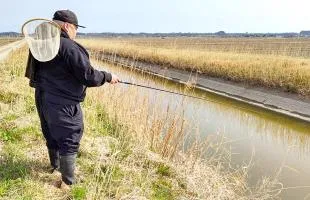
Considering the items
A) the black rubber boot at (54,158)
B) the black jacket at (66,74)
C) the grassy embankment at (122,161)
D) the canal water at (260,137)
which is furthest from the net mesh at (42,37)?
the canal water at (260,137)

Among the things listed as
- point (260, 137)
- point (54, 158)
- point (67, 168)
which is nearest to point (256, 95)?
point (260, 137)

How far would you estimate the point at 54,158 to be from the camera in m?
4.56

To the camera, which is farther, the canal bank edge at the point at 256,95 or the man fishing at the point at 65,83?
the canal bank edge at the point at 256,95

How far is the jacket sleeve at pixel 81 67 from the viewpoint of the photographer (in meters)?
3.87

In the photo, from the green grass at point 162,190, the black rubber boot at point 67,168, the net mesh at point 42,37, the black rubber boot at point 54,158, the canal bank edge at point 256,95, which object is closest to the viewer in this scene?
the net mesh at point 42,37

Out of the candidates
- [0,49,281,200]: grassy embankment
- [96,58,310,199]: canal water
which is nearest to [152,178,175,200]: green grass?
[0,49,281,200]: grassy embankment

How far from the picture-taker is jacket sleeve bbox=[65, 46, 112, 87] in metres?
3.87

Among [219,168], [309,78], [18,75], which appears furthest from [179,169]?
[309,78]

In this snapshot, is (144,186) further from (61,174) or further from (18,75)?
(18,75)

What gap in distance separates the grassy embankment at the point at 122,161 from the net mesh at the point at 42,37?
4.31ft

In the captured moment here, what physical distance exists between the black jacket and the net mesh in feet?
0.25

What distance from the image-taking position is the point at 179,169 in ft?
19.2

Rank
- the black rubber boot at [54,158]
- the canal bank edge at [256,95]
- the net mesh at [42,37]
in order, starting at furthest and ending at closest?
the canal bank edge at [256,95]
the black rubber boot at [54,158]
the net mesh at [42,37]

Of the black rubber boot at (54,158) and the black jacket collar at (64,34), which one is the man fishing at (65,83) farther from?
the black rubber boot at (54,158)
